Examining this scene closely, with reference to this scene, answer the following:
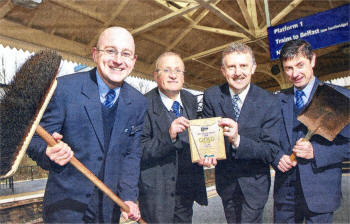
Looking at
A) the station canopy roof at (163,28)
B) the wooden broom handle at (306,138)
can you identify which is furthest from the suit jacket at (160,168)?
the station canopy roof at (163,28)

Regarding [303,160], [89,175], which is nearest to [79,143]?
[89,175]

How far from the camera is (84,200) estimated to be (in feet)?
4.74

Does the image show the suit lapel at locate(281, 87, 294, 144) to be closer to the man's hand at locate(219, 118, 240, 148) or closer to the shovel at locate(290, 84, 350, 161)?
the shovel at locate(290, 84, 350, 161)

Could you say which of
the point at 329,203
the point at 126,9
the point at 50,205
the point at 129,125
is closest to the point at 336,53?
the point at 329,203

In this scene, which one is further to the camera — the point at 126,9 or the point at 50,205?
the point at 126,9

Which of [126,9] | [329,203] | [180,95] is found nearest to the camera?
[329,203]

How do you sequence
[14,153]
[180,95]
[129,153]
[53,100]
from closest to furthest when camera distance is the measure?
1. [14,153]
2. [53,100]
3. [129,153]
4. [180,95]

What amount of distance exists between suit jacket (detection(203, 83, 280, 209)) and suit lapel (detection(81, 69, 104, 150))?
71cm

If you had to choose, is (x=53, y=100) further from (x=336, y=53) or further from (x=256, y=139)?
(x=336, y=53)

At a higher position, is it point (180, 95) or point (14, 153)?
point (180, 95)

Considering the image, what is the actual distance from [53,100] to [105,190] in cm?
59

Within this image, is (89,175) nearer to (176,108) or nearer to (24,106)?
(24,106)

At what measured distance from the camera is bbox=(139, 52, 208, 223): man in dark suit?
62.6 inches

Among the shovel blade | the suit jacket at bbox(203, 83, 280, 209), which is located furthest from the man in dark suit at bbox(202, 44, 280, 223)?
the shovel blade
